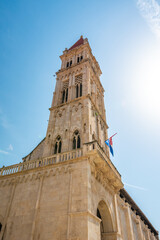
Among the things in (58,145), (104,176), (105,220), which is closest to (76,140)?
(58,145)

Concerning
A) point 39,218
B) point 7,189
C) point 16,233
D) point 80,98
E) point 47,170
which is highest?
point 80,98

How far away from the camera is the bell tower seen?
19922 millimetres

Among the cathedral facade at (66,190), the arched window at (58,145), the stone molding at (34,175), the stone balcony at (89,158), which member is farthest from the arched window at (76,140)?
the stone molding at (34,175)

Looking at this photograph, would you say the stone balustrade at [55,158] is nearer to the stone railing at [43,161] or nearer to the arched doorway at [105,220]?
the stone railing at [43,161]

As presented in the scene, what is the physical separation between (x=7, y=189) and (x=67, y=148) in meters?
6.83

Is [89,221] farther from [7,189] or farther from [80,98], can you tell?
[80,98]

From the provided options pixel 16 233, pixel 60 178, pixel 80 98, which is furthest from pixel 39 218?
pixel 80 98

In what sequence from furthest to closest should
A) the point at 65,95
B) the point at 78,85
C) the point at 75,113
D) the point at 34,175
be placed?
the point at 65,95 → the point at 78,85 → the point at 75,113 → the point at 34,175

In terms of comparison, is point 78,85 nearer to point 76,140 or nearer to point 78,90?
point 78,90

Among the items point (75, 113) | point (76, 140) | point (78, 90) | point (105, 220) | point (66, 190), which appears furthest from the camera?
point (78, 90)

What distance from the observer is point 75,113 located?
22.2 m

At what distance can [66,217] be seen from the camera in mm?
12352

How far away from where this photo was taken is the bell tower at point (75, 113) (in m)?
19.9

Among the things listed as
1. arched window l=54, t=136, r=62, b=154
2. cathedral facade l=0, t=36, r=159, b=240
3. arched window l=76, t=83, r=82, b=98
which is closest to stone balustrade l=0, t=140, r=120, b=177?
cathedral facade l=0, t=36, r=159, b=240
